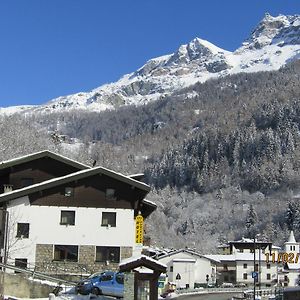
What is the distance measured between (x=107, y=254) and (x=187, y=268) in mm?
55922

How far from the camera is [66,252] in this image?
44375mm

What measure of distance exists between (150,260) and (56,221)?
17.4m

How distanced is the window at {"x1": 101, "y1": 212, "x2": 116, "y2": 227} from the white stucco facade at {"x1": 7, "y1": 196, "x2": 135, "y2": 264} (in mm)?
227

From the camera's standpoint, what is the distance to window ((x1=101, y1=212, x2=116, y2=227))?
45.6 m

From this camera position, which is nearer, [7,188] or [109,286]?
[109,286]

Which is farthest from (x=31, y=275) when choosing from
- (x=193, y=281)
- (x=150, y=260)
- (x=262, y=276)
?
(x=262, y=276)

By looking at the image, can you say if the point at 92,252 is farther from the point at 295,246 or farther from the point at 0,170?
the point at 295,246

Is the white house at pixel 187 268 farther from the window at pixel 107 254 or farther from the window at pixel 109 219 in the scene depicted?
the window at pixel 107 254

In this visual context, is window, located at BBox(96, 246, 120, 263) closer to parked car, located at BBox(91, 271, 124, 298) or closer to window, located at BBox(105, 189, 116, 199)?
window, located at BBox(105, 189, 116, 199)

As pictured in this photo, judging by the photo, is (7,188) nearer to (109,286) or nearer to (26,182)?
(26,182)

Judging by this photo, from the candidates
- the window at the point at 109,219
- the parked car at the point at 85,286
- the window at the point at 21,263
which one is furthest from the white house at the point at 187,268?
the parked car at the point at 85,286

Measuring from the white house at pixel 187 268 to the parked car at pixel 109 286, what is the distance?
60.9m

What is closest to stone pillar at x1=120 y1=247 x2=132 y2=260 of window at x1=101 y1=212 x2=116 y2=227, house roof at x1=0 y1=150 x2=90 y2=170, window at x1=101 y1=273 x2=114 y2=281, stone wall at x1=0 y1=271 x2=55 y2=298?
window at x1=101 y1=212 x2=116 y2=227

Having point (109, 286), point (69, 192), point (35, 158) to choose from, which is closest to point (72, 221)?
point (69, 192)
